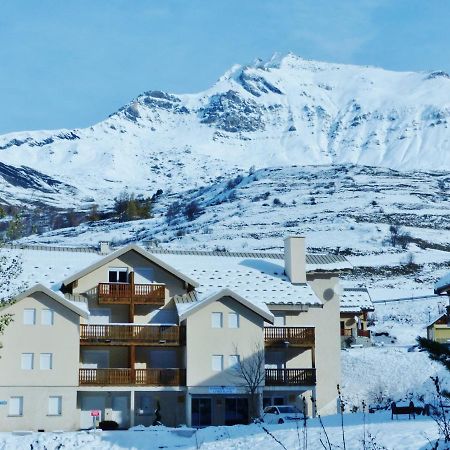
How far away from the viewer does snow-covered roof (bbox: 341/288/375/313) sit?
85938 millimetres

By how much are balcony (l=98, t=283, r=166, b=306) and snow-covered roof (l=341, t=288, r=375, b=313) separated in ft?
111

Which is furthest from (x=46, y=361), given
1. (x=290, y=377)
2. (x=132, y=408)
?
(x=290, y=377)

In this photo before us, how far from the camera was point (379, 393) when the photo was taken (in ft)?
186

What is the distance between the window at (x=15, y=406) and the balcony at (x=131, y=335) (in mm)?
4314

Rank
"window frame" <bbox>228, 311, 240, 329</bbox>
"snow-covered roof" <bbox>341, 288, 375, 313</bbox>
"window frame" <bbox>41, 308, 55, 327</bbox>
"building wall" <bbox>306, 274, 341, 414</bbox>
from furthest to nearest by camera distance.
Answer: "snow-covered roof" <bbox>341, 288, 375, 313</bbox> → "building wall" <bbox>306, 274, 341, 414</bbox> → "window frame" <bbox>228, 311, 240, 329</bbox> → "window frame" <bbox>41, 308, 55, 327</bbox>

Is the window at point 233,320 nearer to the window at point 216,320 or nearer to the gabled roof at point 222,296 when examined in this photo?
the window at point 216,320

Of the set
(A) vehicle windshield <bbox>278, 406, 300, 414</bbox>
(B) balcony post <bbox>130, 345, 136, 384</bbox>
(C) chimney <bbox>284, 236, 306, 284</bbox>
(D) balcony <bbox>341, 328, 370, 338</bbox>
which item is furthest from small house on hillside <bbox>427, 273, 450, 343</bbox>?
(B) balcony post <bbox>130, 345, 136, 384</bbox>

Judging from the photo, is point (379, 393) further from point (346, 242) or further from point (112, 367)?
point (346, 242)

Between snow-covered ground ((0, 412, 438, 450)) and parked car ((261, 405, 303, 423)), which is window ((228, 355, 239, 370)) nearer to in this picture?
parked car ((261, 405, 303, 423))

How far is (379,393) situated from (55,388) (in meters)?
18.8

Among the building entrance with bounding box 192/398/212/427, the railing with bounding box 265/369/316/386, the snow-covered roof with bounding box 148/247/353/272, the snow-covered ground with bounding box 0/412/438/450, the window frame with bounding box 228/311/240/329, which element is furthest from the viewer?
the snow-covered roof with bounding box 148/247/353/272

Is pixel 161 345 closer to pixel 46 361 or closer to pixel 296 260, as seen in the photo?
pixel 46 361

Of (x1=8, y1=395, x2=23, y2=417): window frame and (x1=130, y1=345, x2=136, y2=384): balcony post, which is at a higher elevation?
(x1=130, y1=345, x2=136, y2=384): balcony post

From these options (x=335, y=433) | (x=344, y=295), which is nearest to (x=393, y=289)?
(x=344, y=295)
